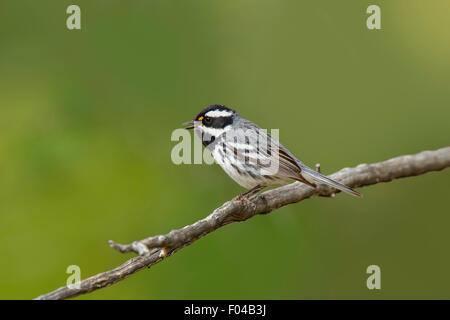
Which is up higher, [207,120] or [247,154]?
[207,120]

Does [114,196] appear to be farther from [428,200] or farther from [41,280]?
[428,200]

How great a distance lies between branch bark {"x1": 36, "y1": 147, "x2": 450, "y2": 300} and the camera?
2.12 m

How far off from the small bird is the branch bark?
12cm

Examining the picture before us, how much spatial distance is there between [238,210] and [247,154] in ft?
1.96

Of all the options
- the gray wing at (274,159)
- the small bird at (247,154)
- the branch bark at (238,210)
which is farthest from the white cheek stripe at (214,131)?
the branch bark at (238,210)

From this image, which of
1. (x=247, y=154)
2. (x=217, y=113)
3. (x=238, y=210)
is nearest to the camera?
(x=238, y=210)

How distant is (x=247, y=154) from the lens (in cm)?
337

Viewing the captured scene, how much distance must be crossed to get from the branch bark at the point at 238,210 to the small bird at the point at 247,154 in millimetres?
119

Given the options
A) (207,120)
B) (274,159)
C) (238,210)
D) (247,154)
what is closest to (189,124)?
(207,120)

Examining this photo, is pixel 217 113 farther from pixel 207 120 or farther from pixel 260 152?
pixel 260 152

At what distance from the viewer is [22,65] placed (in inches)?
169

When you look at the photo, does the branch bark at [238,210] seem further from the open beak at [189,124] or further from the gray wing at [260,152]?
the open beak at [189,124]

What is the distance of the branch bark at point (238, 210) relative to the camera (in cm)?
212

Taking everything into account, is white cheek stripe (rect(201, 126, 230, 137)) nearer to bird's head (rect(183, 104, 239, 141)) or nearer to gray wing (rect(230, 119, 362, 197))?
bird's head (rect(183, 104, 239, 141))
